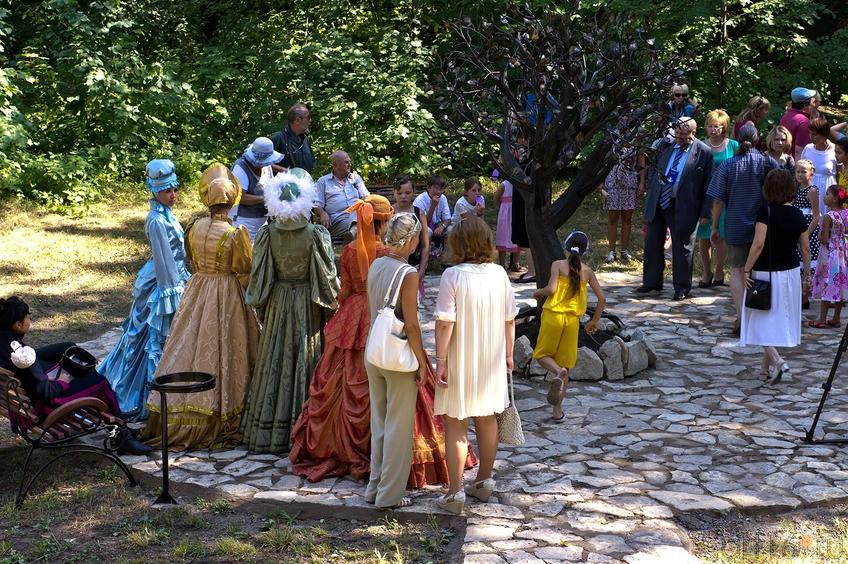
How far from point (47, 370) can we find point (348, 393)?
74.4 inches

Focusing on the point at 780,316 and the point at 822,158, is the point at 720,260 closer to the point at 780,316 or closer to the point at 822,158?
the point at 822,158

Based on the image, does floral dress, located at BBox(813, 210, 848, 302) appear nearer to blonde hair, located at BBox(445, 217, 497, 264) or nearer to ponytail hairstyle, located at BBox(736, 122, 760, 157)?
ponytail hairstyle, located at BBox(736, 122, 760, 157)

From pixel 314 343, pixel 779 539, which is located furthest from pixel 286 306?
pixel 779 539

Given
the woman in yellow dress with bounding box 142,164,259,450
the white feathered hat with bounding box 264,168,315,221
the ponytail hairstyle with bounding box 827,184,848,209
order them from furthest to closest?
the ponytail hairstyle with bounding box 827,184,848,209 → the woman in yellow dress with bounding box 142,164,259,450 → the white feathered hat with bounding box 264,168,315,221

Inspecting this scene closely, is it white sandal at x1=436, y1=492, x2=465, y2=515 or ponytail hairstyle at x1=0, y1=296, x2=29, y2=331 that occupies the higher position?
ponytail hairstyle at x1=0, y1=296, x2=29, y2=331

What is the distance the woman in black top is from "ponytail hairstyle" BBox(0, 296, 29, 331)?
202 inches

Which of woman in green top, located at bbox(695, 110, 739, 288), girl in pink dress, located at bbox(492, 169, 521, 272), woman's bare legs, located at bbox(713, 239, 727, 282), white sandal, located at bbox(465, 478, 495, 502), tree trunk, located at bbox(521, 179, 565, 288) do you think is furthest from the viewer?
girl in pink dress, located at bbox(492, 169, 521, 272)

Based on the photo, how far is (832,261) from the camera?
31.0 feet

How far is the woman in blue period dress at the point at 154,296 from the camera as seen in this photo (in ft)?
23.6

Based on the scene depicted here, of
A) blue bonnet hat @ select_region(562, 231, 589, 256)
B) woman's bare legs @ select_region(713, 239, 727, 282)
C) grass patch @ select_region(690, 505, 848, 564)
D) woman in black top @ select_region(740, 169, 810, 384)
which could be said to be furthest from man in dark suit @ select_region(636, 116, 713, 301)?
grass patch @ select_region(690, 505, 848, 564)

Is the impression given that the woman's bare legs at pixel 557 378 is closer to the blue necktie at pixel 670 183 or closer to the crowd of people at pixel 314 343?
the crowd of people at pixel 314 343

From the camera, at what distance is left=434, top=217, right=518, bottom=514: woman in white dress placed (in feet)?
18.1

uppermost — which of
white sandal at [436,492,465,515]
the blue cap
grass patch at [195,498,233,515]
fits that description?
the blue cap

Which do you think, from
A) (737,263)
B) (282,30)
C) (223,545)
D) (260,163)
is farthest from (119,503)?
(282,30)
